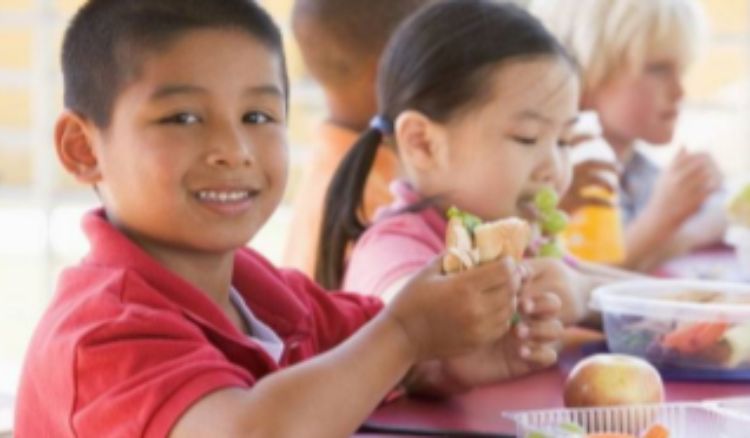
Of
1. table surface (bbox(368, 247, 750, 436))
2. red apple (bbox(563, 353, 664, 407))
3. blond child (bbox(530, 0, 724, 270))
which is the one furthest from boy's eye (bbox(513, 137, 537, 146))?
blond child (bbox(530, 0, 724, 270))

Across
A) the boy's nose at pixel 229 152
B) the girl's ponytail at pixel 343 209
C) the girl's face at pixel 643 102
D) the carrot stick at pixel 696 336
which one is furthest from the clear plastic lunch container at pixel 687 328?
the girl's face at pixel 643 102

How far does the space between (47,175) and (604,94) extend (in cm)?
220

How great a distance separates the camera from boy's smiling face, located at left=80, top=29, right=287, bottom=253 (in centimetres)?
126

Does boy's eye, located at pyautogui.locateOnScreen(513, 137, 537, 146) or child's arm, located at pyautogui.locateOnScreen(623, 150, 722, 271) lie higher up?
boy's eye, located at pyautogui.locateOnScreen(513, 137, 537, 146)

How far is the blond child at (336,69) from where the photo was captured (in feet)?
7.53

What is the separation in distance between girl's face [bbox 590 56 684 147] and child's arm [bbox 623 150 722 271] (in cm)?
12

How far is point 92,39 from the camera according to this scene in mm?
1356

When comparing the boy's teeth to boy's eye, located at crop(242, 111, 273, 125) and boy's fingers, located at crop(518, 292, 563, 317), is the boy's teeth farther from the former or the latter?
boy's fingers, located at crop(518, 292, 563, 317)

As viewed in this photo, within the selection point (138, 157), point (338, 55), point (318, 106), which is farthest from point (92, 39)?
point (318, 106)

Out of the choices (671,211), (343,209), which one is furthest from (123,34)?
(671,211)

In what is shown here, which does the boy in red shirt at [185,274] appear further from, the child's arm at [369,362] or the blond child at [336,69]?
the blond child at [336,69]

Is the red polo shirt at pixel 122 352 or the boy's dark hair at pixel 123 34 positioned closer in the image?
the red polo shirt at pixel 122 352

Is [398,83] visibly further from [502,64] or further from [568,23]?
[568,23]

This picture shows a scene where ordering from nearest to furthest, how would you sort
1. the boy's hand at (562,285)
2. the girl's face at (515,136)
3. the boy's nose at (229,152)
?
1. the boy's nose at (229,152)
2. the boy's hand at (562,285)
3. the girl's face at (515,136)
